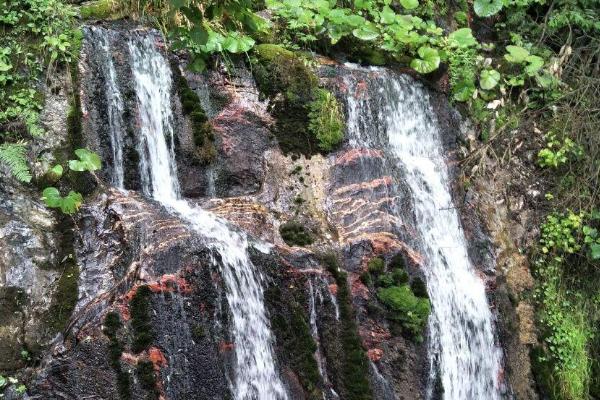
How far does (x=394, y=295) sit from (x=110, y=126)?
9.17ft

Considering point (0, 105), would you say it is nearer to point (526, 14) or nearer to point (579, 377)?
point (579, 377)

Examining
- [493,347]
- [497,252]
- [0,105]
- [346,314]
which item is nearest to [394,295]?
[346,314]

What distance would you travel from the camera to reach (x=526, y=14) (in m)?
8.12

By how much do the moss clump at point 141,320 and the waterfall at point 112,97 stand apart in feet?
4.76

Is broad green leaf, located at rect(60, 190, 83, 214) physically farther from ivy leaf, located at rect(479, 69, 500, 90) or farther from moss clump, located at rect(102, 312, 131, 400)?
ivy leaf, located at rect(479, 69, 500, 90)

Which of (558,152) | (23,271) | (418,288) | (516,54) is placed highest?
(516,54)

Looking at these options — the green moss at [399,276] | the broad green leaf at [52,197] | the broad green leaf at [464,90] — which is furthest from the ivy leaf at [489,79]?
the broad green leaf at [52,197]

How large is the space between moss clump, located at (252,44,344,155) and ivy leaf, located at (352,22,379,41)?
0.67 meters

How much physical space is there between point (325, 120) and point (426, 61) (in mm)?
1569

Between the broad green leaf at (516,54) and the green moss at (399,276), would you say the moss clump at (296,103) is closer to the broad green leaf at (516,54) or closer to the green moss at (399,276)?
the green moss at (399,276)

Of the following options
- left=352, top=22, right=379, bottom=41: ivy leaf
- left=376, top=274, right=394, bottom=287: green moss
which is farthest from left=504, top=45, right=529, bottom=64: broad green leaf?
left=376, top=274, right=394, bottom=287: green moss

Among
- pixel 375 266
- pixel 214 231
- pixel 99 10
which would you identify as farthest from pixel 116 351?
pixel 99 10

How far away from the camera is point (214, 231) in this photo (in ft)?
14.8

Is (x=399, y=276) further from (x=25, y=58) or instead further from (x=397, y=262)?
(x=25, y=58)
